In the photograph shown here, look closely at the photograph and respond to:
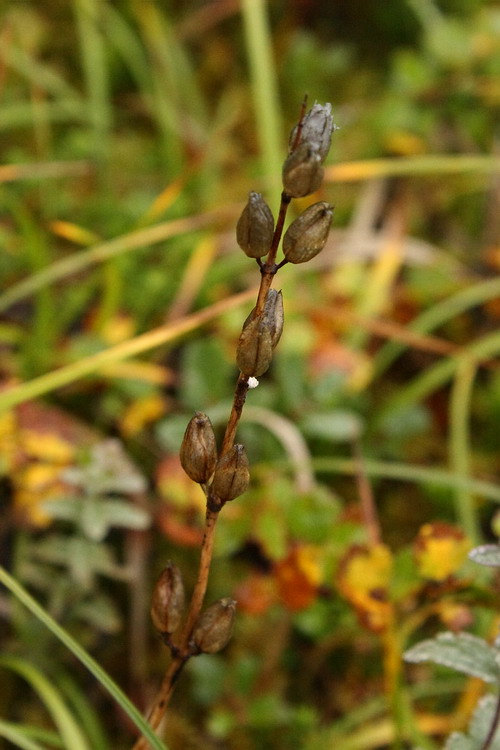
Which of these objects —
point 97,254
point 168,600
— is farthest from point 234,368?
point 168,600

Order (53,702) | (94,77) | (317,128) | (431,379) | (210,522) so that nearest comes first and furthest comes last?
(317,128) → (210,522) → (53,702) → (431,379) → (94,77)

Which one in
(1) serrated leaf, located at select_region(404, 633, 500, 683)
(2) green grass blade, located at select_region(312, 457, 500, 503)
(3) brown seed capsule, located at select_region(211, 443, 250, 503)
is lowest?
(1) serrated leaf, located at select_region(404, 633, 500, 683)

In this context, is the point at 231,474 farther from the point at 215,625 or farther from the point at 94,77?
the point at 94,77

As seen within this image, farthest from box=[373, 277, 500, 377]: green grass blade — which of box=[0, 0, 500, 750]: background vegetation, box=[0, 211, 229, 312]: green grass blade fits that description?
box=[0, 211, 229, 312]: green grass blade

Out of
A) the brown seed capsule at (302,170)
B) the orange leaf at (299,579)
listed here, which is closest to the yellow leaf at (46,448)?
the orange leaf at (299,579)

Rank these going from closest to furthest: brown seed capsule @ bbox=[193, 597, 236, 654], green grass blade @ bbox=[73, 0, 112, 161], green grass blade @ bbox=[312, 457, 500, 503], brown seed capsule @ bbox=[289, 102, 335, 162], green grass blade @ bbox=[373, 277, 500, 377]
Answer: brown seed capsule @ bbox=[289, 102, 335, 162]
brown seed capsule @ bbox=[193, 597, 236, 654]
green grass blade @ bbox=[312, 457, 500, 503]
green grass blade @ bbox=[373, 277, 500, 377]
green grass blade @ bbox=[73, 0, 112, 161]

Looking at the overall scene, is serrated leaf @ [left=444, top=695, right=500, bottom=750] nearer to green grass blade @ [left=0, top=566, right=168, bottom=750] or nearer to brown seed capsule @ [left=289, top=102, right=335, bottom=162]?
green grass blade @ [left=0, top=566, right=168, bottom=750]

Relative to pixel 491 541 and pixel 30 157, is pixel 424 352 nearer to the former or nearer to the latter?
pixel 491 541
